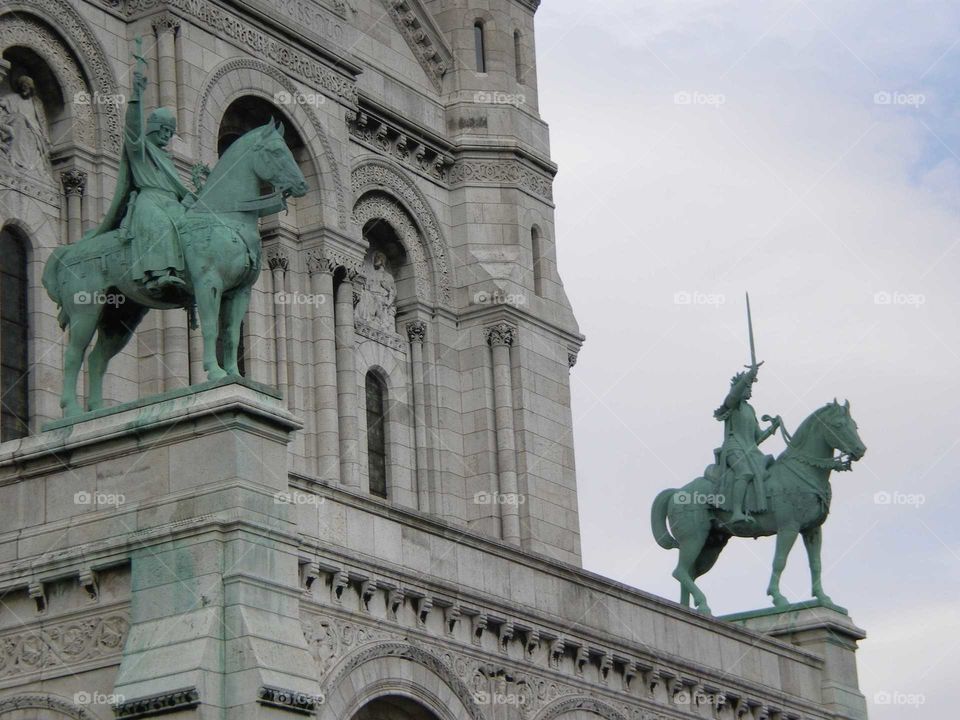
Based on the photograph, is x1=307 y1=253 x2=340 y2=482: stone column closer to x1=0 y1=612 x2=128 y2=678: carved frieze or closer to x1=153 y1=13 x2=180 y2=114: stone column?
x1=153 y1=13 x2=180 y2=114: stone column

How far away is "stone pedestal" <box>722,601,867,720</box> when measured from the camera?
133 ft

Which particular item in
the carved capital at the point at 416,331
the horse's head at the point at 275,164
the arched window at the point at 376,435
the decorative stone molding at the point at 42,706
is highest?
the carved capital at the point at 416,331

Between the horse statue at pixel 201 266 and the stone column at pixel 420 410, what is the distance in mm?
15207

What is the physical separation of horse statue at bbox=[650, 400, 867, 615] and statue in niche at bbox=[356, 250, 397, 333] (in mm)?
7415

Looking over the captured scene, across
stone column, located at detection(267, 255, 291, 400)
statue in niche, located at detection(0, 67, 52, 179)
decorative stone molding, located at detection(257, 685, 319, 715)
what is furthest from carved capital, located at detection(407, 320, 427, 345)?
decorative stone molding, located at detection(257, 685, 319, 715)

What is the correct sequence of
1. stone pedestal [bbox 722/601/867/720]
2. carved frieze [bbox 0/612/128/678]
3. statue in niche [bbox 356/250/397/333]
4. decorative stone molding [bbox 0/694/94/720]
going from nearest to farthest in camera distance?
decorative stone molding [bbox 0/694/94/720] → carved frieze [bbox 0/612/128/678] → stone pedestal [bbox 722/601/867/720] → statue in niche [bbox 356/250/397/333]

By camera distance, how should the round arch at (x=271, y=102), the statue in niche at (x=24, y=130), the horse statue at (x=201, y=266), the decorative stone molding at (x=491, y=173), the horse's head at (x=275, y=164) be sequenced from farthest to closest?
the decorative stone molding at (x=491, y=173)
the round arch at (x=271, y=102)
the statue in niche at (x=24, y=130)
the horse's head at (x=275, y=164)
the horse statue at (x=201, y=266)

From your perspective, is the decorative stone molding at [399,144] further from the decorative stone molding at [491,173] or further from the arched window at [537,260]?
the arched window at [537,260]

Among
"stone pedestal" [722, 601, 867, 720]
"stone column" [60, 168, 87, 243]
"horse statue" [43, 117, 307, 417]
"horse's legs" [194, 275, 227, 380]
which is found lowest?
"stone pedestal" [722, 601, 867, 720]

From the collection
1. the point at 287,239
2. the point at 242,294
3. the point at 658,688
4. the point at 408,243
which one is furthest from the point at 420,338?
the point at 242,294

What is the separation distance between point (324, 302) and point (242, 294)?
1275 cm

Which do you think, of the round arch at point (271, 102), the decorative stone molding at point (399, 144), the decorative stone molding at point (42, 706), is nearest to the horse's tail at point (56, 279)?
the decorative stone molding at point (42, 706)

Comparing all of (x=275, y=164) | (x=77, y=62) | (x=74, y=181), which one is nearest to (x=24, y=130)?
(x=74, y=181)

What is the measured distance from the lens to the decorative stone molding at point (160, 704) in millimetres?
26391
